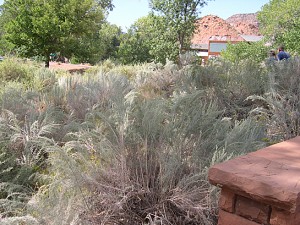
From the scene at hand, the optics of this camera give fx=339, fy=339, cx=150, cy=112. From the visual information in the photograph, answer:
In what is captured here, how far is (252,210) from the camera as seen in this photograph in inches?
61.9

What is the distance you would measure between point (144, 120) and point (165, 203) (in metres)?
0.74

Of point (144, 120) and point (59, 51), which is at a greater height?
point (59, 51)

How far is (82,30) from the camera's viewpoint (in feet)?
57.8

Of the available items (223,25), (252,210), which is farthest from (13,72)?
(223,25)

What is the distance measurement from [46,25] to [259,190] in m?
15.7

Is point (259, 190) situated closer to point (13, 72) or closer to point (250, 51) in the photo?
point (13, 72)

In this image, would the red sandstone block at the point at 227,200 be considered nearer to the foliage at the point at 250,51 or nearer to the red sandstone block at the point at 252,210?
the red sandstone block at the point at 252,210

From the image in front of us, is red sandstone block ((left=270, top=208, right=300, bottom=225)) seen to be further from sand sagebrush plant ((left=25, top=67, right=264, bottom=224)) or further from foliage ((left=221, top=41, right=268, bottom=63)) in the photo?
foliage ((left=221, top=41, right=268, bottom=63))

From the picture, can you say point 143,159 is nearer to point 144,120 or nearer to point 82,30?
point 144,120

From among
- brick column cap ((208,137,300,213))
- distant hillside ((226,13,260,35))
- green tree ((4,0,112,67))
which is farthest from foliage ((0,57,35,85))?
distant hillside ((226,13,260,35))

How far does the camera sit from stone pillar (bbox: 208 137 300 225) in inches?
56.2

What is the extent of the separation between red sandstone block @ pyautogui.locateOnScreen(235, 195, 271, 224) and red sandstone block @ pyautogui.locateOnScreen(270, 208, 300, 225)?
3 centimetres

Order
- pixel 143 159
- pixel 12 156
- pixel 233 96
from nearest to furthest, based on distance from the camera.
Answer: pixel 143 159, pixel 12 156, pixel 233 96

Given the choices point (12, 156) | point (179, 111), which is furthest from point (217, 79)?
point (12, 156)
